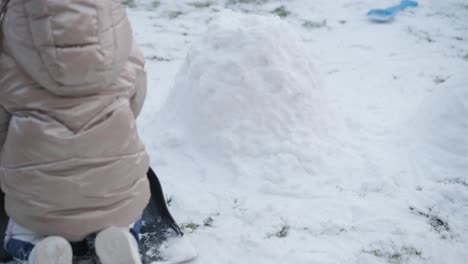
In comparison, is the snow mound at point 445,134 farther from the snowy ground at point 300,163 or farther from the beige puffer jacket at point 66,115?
the beige puffer jacket at point 66,115

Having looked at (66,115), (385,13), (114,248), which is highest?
(66,115)

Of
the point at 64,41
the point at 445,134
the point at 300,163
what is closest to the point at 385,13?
the point at 445,134

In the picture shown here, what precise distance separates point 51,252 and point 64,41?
72cm

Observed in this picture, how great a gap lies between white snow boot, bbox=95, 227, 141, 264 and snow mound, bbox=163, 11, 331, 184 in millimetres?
1188

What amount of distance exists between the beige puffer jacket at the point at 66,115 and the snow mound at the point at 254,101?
3.65 ft

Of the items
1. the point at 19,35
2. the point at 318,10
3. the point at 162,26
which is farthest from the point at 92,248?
the point at 318,10

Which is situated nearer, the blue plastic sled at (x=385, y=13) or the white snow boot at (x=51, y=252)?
the white snow boot at (x=51, y=252)

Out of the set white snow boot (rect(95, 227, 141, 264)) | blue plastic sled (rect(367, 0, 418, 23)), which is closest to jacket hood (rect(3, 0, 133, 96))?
white snow boot (rect(95, 227, 141, 264))

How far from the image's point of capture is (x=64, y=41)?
5.53ft

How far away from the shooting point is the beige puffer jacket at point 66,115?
1689 millimetres

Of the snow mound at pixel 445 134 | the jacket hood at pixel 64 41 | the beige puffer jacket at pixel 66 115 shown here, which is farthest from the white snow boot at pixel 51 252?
the snow mound at pixel 445 134

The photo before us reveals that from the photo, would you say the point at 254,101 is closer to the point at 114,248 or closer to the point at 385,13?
the point at 114,248

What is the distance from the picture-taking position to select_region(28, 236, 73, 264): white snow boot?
174 centimetres

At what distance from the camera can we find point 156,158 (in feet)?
9.91
